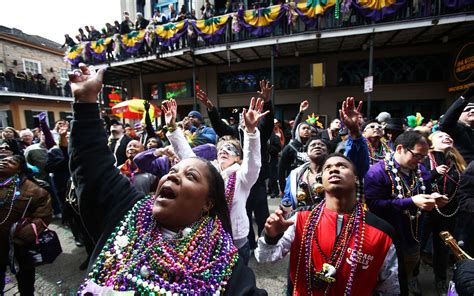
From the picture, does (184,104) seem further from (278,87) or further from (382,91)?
(382,91)

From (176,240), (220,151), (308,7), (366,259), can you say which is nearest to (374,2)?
(308,7)

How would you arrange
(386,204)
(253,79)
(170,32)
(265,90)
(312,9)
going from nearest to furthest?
(386,204), (265,90), (312,9), (170,32), (253,79)

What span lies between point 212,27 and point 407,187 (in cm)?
995

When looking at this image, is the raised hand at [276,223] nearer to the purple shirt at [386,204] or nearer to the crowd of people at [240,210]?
the crowd of people at [240,210]

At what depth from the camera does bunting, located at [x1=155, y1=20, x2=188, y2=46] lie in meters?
10.5

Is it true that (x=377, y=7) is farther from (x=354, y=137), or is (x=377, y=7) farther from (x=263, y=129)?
(x=354, y=137)

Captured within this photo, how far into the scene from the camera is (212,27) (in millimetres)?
10289

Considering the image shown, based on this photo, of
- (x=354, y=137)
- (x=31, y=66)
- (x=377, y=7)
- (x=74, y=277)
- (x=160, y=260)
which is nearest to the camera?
(x=160, y=260)

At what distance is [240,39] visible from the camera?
414 inches

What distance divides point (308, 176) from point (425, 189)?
123 cm

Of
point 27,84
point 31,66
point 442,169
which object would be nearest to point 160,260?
point 442,169

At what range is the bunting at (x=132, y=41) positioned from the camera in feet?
37.2

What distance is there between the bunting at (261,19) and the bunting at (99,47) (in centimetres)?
684

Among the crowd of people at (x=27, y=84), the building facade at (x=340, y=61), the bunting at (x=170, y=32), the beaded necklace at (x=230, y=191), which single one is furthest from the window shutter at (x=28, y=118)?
the beaded necklace at (x=230, y=191)
